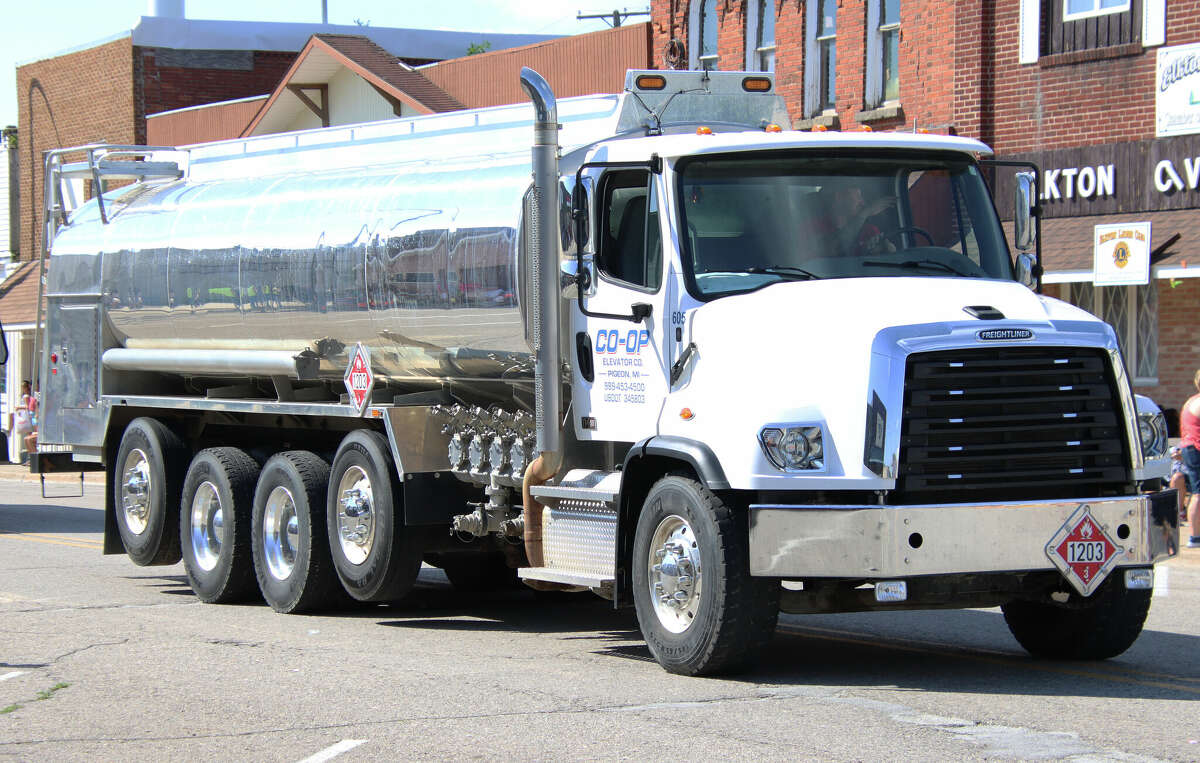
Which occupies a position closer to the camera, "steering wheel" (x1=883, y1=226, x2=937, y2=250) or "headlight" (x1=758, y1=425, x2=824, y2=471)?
"headlight" (x1=758, y1=425, x2=824, y2=471)

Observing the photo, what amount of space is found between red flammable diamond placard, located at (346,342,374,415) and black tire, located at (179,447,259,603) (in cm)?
163

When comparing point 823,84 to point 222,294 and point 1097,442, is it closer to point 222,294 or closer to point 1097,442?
point 222,294

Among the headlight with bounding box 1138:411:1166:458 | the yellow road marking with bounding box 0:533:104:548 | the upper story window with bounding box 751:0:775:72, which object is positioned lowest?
the yellow road marking with bounding box 0:533:104:548

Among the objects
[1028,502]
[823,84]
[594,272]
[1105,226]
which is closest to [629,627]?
[594,272]

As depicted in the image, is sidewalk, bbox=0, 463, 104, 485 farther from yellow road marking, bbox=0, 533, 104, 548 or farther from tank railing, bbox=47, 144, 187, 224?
tank railing, bbox=47, 144, 187, 224

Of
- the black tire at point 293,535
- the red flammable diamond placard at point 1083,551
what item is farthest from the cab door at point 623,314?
the black tire at point 293,535

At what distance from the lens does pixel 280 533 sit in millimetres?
12703

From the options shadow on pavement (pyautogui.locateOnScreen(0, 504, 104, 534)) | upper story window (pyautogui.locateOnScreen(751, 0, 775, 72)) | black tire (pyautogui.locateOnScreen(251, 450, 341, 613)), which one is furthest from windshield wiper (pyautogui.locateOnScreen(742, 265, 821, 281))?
upper story window (pyautogui.locateOnScreen(751, 0, 775, 72))

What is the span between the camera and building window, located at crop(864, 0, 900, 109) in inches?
923

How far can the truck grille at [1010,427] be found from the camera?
321 inches

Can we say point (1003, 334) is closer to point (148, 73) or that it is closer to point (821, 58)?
point (821, 58)

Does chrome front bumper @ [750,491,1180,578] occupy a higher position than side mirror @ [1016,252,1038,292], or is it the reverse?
side mirror @ [1016,252,1038,292]

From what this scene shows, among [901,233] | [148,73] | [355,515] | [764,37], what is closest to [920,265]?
[901,233]

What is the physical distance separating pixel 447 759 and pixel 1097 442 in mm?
3626
